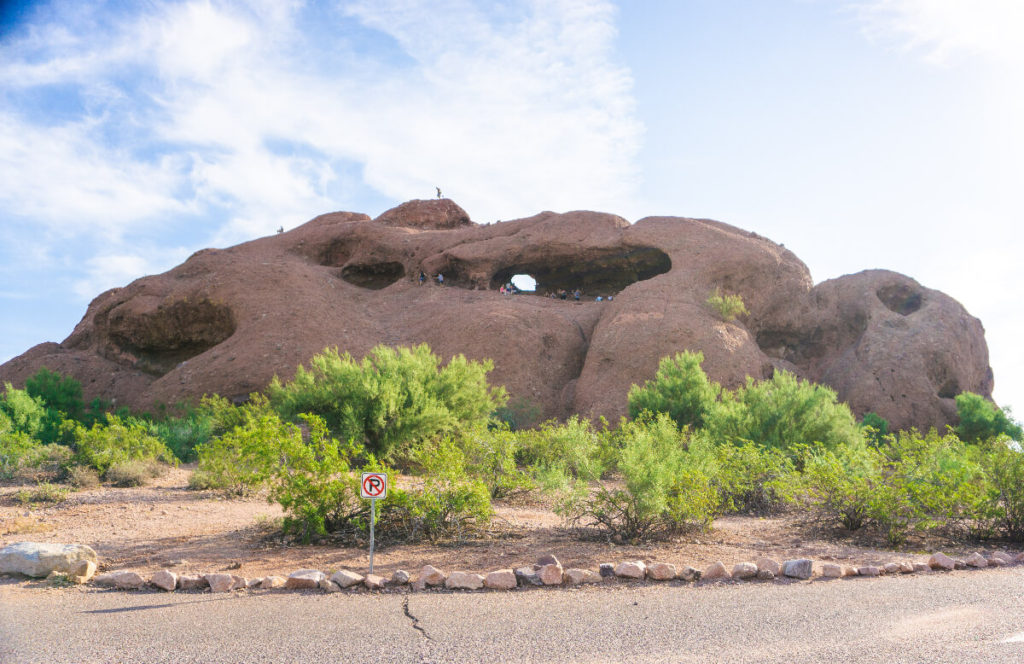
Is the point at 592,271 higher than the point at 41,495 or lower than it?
higher

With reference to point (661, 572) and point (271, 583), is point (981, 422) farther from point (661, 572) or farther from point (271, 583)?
point (271, 583)

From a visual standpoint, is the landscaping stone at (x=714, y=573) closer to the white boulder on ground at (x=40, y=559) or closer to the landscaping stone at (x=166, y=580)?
the landscaping stone at (x=166, y=580)

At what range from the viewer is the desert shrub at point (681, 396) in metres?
17.4

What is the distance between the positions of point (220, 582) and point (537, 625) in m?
2.83

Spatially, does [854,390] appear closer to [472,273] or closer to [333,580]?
[472,273]

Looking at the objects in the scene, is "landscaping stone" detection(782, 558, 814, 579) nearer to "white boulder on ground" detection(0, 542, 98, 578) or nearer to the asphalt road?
the asphalt road

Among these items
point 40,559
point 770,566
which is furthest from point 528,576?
point 40,559

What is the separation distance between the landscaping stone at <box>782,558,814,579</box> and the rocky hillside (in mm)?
14156

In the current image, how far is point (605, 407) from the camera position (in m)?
20.8

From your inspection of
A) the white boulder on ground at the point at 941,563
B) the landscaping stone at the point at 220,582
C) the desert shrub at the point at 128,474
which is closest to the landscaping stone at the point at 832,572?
the white boulder on ground at the point at 941,563

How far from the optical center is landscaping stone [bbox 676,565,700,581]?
6246 mm

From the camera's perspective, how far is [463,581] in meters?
5.84

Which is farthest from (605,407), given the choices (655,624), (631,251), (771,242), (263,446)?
(655,624)

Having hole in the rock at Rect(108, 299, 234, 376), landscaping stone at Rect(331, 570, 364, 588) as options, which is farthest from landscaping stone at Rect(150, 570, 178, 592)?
hole in the rock at Rect(108, 299, 234, 376)
